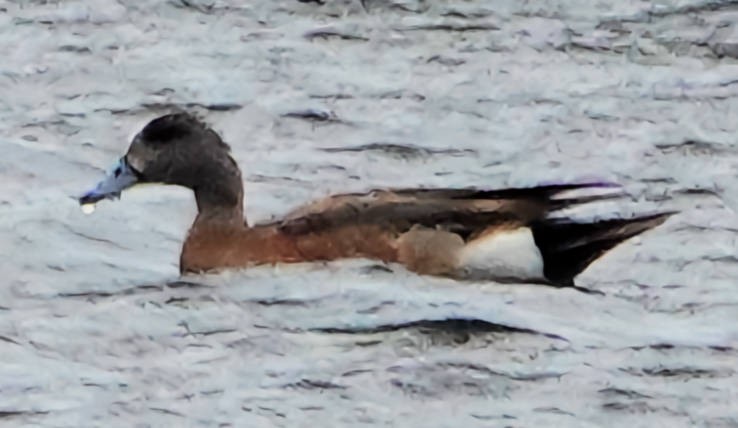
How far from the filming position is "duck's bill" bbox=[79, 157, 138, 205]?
258 inches

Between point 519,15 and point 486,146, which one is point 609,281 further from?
point 519,15

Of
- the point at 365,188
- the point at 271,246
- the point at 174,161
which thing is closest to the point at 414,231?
the point at 271,246

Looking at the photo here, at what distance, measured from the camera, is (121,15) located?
842 cm

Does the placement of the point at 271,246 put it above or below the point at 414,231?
below

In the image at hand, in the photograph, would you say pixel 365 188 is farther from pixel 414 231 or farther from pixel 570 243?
pixel 570 243

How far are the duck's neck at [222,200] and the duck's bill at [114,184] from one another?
8.7 inches

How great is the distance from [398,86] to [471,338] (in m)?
1.86

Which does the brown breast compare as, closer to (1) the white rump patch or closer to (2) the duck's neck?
(2) the duck's neck

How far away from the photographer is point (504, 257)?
21.1 ft

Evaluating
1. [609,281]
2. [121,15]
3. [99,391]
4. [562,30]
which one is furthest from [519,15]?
[99,391]

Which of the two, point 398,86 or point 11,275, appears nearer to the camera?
point 11,275

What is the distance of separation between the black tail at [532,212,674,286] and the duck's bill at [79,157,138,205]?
1086mm

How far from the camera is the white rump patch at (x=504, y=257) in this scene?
21.0 feet

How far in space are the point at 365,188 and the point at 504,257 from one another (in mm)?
617
